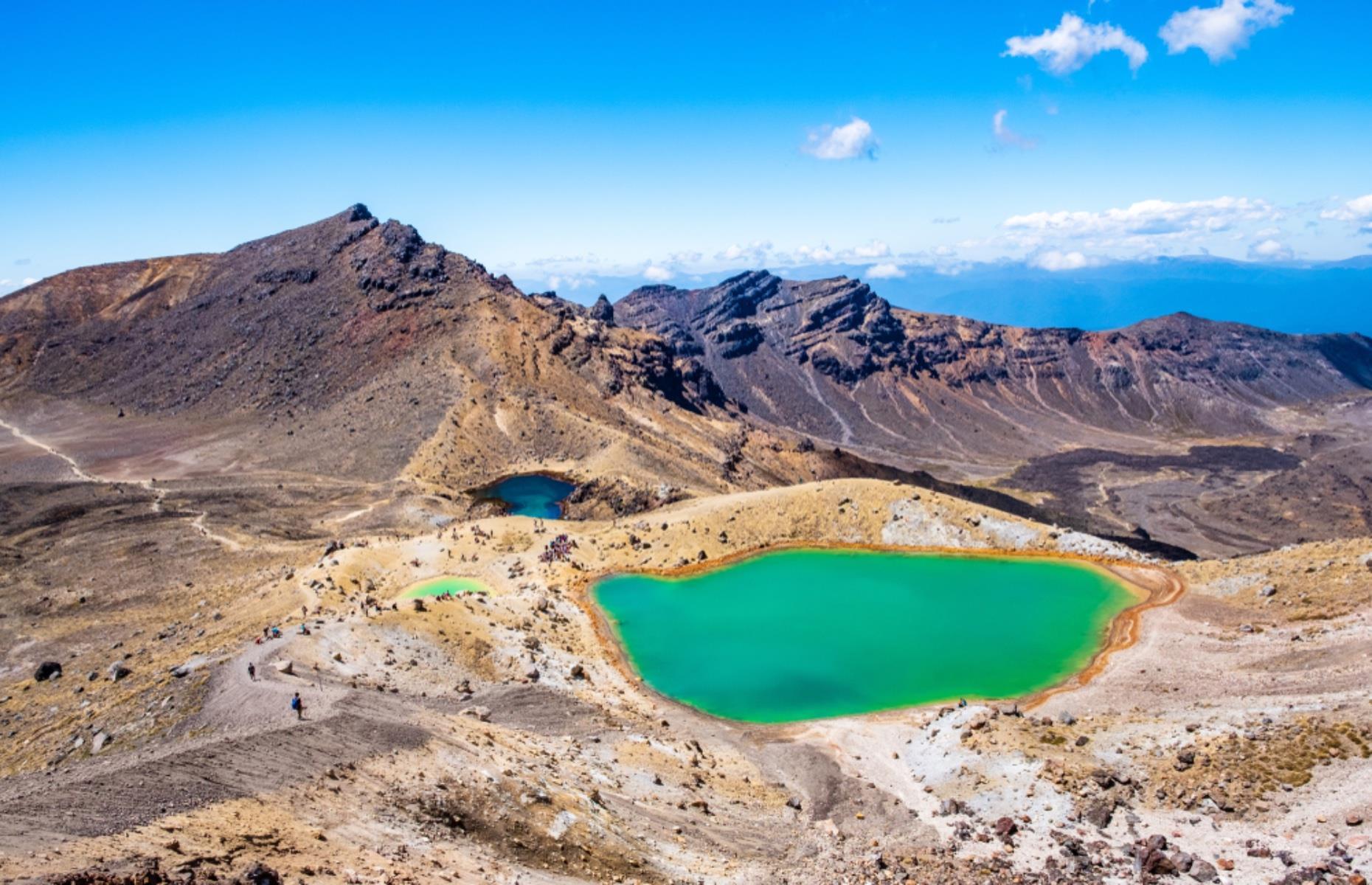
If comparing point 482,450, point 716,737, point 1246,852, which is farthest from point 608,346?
point 1246,852

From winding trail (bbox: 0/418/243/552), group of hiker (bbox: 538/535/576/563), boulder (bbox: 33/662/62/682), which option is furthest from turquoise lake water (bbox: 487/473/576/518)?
boulder (bbox: 33/662/62/682)

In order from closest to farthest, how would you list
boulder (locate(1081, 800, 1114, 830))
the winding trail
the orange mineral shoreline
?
boulder (locate(1081, 800, 1114, 830))
the orange mineral shoreline
the winding trail

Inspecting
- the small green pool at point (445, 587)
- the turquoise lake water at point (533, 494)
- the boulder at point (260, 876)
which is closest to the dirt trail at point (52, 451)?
→ the turquoise lake water at point (533, 494)

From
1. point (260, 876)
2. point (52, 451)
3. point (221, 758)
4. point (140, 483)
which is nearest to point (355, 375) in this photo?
point (140, 483)

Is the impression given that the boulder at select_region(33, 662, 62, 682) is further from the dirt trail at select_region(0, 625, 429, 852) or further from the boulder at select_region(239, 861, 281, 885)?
the boulder at select_region(239, 861, 281, 885)

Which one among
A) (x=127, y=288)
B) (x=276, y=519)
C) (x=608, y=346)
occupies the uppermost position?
(x=127, y=288)

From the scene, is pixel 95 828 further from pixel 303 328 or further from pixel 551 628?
pixel 303 328

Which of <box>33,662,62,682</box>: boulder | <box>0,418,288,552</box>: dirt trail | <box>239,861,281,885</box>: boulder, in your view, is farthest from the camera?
<box>0,418,288,552</box>: dirt trail
